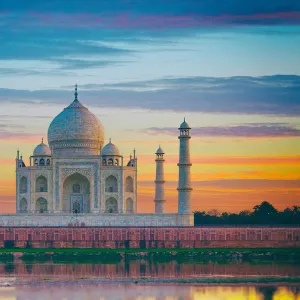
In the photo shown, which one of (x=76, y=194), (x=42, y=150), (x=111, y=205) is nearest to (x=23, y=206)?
(x=76, y=194)

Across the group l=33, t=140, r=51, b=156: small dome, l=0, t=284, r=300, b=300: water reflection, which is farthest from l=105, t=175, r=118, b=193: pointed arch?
l=0, t=284, r=300, b=300: water reflection

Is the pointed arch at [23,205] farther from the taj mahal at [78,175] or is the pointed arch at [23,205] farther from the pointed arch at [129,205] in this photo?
the pointed arch at [129,205]

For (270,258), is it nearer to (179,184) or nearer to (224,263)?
(224,263)

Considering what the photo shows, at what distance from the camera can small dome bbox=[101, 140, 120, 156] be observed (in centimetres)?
7119

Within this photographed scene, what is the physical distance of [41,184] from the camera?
234 ft

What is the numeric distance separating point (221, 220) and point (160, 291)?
112ft

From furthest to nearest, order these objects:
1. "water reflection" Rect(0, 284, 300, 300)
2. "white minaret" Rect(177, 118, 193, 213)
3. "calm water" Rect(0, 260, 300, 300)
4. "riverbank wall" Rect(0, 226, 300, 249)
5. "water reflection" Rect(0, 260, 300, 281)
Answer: "white minaret" Rect(177, 118, 193, 213), "riverbank wall" Rect(0, 226, 300, 249), "water reflection" Rect(0, 260, 300, 281), "calm water" Rect(0, 260, 300, 300), "water reflection" Rect(0, 284, 300, 300)

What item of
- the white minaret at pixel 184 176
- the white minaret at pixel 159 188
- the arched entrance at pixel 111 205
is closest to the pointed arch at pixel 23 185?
the arched entrance at pixel 111 205

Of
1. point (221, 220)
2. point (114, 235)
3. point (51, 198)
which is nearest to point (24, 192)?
point (51, 198)

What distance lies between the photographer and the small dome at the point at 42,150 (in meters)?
71.1

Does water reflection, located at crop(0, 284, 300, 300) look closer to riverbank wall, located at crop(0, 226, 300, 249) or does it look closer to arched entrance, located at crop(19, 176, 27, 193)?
riverbank wall, located at crop(0, 226, 300, 249)

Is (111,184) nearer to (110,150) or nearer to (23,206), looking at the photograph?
(110,150)

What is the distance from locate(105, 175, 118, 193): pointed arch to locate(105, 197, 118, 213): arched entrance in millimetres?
531

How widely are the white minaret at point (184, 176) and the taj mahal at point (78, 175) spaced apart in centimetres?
291
